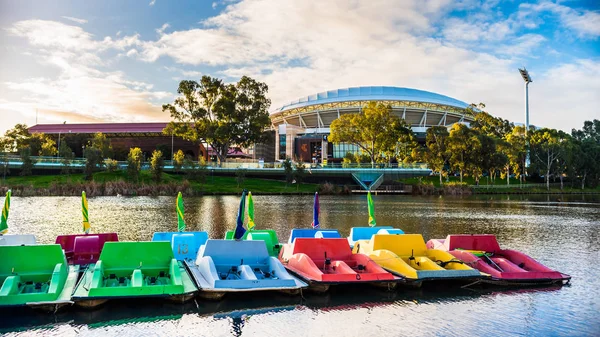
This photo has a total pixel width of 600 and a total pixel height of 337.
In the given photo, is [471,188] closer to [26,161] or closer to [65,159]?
[65,159]

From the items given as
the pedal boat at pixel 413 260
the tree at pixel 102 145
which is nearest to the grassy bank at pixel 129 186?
the tree at pixel 102 145

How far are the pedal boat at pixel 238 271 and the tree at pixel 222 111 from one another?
64.0 m

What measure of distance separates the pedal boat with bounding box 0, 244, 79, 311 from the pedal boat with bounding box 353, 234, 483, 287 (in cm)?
894

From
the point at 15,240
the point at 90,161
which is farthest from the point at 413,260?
the point at 90,161

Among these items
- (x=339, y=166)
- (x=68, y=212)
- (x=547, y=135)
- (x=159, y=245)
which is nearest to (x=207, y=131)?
(x=339, y=166)

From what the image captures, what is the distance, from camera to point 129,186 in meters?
62.2

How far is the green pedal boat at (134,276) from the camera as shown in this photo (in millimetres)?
11406

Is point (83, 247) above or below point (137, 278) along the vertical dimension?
above

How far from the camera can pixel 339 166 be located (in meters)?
86.8

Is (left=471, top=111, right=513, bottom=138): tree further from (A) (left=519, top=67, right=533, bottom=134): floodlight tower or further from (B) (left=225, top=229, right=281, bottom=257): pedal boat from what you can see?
(B) (left=225, top=229, right=281, bottom=257): pedal boat

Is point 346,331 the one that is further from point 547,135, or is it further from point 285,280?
point 547,135

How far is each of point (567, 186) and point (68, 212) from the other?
92.3 metres

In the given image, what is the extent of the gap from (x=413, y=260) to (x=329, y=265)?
2.82 m

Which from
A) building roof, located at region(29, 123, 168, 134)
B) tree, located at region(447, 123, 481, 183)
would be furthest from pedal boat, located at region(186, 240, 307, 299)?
building roof, located at region(29, 123, 168, 134)
